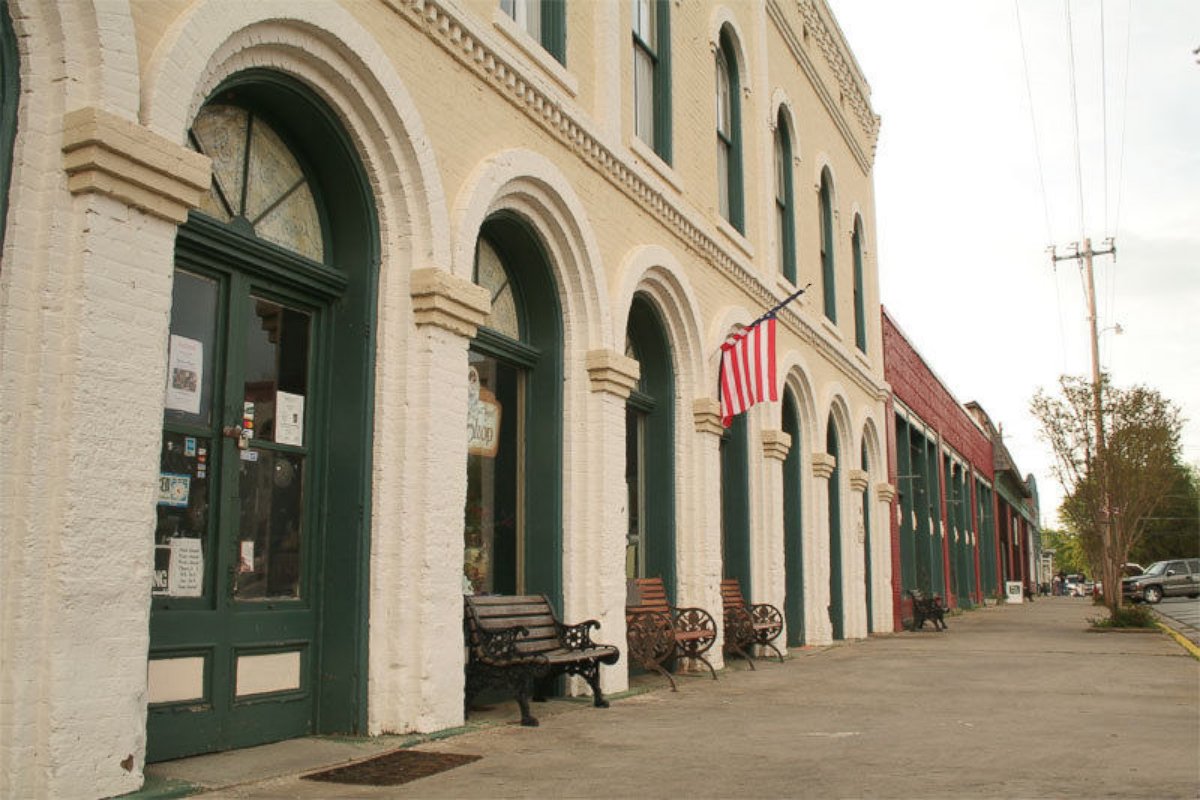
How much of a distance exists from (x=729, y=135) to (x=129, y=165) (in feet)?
35.4

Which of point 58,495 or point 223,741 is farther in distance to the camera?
point 223,741

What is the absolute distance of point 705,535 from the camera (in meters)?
12.3

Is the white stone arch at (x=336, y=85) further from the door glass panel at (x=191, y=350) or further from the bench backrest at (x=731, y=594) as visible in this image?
the bench backrest at (x=731, y=594)

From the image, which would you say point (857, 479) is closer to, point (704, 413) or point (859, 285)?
point (859, 285)

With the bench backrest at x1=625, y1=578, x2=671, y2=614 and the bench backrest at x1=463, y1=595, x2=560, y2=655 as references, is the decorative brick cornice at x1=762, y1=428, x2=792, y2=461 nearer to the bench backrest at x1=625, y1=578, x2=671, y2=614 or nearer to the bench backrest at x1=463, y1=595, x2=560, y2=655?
the bench backrest at x1=625, y1=578, x2=671, y2=614

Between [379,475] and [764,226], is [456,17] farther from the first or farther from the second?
[764,226]

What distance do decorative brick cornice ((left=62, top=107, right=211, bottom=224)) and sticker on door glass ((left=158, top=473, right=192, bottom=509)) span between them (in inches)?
58.3

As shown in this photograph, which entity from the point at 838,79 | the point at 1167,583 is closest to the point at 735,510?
the point at 838,79

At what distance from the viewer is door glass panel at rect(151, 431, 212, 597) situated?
5.99 metres

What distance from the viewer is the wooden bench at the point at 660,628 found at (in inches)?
423

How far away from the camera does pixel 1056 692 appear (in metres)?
10.3

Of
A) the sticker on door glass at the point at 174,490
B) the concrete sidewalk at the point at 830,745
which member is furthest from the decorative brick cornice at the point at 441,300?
the concrete sidewalk at the point at 830,745

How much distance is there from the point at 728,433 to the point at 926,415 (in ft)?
57.3

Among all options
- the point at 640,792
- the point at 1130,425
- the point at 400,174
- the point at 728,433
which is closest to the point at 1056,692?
the point at 728,433
